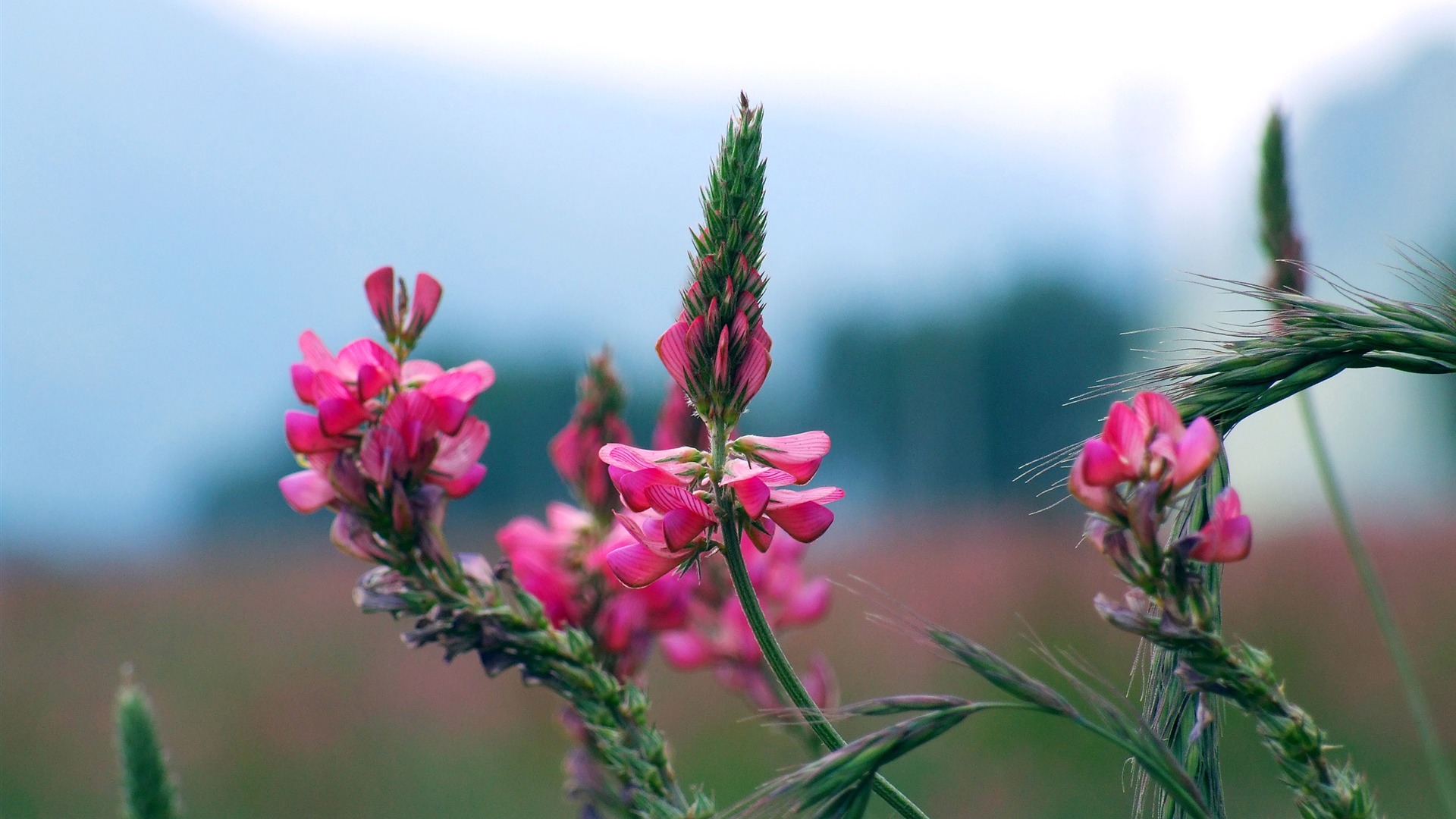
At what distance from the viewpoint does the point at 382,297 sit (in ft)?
3.56

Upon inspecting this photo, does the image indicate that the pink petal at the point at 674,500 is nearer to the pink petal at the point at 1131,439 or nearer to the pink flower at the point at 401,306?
the pink petal at the point at 1131,439

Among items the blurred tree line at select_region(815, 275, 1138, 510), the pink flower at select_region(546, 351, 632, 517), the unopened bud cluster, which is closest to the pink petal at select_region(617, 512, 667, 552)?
the unopened bud cluster

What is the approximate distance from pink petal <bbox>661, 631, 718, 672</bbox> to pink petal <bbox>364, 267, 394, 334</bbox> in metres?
0.78

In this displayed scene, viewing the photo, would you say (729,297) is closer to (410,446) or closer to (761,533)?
(761,533)

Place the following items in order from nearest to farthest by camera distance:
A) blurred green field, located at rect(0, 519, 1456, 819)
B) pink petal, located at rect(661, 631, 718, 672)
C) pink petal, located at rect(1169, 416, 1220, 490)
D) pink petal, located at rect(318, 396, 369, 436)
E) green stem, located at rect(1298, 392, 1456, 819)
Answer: pink petal, located at rect(1169, 416, 1220, 490), pink petal, located at rect(318, 396, 369, 436), green stem, located at rect(1298, 392, 1456, 819), pink petal, located at rect(661, 631, 718, 672), blurred green field, located at rect(0, 519, 1456, 819)

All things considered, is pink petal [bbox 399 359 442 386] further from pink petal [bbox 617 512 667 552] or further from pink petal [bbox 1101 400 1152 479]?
pink petal [bbox 1101 400 1152 479]

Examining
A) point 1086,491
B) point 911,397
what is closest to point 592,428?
point 1086,491

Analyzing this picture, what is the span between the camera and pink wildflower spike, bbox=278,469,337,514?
1007mm

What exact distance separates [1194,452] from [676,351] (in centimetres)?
42

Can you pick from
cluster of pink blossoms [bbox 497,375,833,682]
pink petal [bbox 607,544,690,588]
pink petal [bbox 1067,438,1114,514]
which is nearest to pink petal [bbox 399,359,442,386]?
cluster of pink blossoms [bbox 497,375,833,682]

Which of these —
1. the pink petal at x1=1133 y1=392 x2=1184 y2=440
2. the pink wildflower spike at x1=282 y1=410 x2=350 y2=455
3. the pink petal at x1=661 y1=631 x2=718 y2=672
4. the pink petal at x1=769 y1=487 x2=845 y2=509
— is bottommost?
the pink petal at x1=661 y1=631 x2=718 y2=672

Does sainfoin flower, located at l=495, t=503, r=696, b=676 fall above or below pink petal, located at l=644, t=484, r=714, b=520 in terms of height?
below

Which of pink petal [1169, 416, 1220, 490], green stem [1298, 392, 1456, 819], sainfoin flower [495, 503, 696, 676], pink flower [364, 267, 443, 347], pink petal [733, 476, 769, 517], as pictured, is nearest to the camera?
pink petal [1169, 416, 1220, 490]

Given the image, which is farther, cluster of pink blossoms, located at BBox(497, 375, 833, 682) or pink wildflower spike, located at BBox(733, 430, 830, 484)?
cluster of pink blossoms, located at BBox(497, 375, 833, 682)
